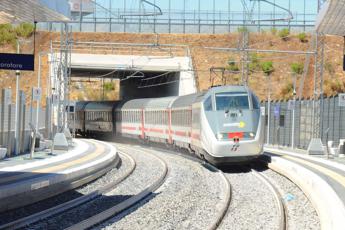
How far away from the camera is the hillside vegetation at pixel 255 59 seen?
263 feet

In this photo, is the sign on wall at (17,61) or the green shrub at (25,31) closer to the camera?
the sign on wall at (17,61)

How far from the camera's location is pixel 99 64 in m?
62.3

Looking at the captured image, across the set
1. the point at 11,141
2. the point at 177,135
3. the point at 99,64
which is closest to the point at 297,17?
the point at 99,64

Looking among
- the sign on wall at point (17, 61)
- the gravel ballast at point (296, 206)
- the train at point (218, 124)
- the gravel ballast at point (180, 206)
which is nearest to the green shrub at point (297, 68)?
the train at point (218, 124)

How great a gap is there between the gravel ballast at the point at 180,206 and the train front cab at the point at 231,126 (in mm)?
960

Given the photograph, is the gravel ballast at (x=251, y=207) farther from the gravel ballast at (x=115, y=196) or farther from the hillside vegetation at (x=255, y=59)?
the hillside vegetation at (x=255, y=59)

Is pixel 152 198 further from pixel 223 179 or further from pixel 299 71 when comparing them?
pixel 299 71

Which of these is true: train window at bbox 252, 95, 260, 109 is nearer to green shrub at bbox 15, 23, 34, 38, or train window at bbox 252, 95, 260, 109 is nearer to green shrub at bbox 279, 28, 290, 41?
green shrub at bbox 279, 28, 290, 41

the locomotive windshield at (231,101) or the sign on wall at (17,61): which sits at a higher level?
the sign on wall at (17,61)

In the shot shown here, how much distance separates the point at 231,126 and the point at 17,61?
28.6ft

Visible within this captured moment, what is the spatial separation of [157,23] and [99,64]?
30.2 m

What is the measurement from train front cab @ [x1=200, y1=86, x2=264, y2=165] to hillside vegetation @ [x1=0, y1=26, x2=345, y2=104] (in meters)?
48.7

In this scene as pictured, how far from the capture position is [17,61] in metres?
18.6

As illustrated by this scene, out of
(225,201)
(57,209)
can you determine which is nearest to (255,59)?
(225,201)
